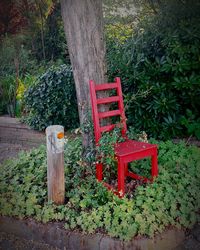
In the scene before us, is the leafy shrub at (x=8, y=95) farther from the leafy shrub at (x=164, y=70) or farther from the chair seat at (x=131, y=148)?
the chair seat at (x=131, y=148)

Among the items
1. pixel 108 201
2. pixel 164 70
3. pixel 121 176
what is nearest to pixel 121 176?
pixel 121 176

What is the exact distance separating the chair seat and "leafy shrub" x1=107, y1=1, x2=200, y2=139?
5.05ft

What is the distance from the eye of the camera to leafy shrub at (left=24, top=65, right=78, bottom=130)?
584 cm

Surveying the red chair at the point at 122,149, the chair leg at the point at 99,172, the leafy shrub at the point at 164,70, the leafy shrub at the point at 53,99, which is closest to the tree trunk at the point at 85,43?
the red chair at the point at 122,149

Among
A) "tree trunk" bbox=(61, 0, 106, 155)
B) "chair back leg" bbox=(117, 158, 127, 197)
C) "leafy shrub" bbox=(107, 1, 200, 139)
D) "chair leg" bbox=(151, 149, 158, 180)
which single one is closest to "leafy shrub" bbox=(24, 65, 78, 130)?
"leafy shrub" bbox=(107, 1, 200, 139)

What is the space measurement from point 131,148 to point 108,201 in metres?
0.54

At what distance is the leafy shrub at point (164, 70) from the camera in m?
4.87

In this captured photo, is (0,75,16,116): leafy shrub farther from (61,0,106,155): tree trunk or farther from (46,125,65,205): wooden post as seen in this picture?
(46,125,65,205): wooden post

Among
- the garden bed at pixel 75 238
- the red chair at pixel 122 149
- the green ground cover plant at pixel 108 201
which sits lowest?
the garden bed at pixel 75 238

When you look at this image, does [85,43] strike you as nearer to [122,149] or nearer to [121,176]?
[122,149]

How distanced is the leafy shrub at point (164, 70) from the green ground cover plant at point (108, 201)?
1.24m

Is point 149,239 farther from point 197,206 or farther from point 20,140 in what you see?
point 20,140

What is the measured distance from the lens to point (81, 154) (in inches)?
155

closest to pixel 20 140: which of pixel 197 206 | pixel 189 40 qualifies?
pixel 189 40
